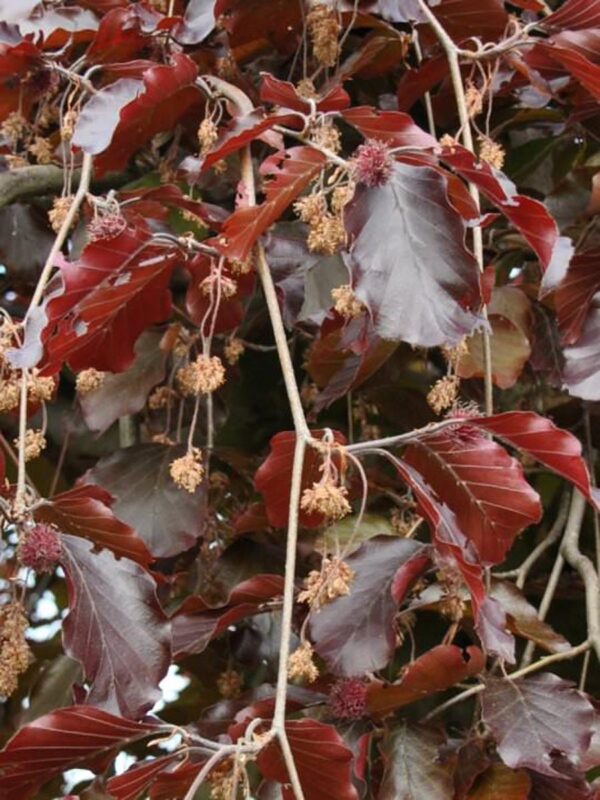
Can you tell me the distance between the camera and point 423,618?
4.73 ft

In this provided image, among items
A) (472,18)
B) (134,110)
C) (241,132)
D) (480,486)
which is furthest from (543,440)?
(472,18)

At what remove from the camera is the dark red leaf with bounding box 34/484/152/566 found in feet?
3.34

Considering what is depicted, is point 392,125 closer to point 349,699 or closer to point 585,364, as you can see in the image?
point 585,364

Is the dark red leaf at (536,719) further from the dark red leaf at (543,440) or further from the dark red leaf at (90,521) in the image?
the dark red leaf at (90,521)

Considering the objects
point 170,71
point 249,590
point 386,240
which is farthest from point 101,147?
point 249,590

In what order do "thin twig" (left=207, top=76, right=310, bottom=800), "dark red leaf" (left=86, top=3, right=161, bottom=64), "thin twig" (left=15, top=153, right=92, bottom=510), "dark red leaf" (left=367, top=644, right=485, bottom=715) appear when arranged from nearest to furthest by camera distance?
"thin twig" (left=207, top=76, right=310, bottom=800), "thin twig" (left=15, top=153, right=92, bottom=510), "dark red leaf" (left=367, top=644, right=485, bottom=715), "dark red leaf" (left=86, top=3, right=161, bottom=64)

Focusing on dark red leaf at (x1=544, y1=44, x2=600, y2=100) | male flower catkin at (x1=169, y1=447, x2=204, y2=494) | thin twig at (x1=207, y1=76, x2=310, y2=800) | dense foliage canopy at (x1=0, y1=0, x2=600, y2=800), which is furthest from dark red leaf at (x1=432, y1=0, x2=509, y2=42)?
male flower catkin at (x1=169, y1=447, x2=204, y2=494)

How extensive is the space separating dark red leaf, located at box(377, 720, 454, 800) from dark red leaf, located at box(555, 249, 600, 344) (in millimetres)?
322

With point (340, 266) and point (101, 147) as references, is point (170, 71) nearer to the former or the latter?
point (101, 147)

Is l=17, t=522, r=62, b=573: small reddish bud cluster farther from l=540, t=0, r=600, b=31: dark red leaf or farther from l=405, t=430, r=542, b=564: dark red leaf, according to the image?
l=540, t=0, r=600, b=31: dark red leaf

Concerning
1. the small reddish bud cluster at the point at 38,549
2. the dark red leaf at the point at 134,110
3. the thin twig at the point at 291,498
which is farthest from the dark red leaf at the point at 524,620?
the dark red leaf at the point at 134,110

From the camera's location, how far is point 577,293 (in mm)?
1204

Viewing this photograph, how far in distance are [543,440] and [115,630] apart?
0.30 m

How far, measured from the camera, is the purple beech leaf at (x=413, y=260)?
3.17 feet
